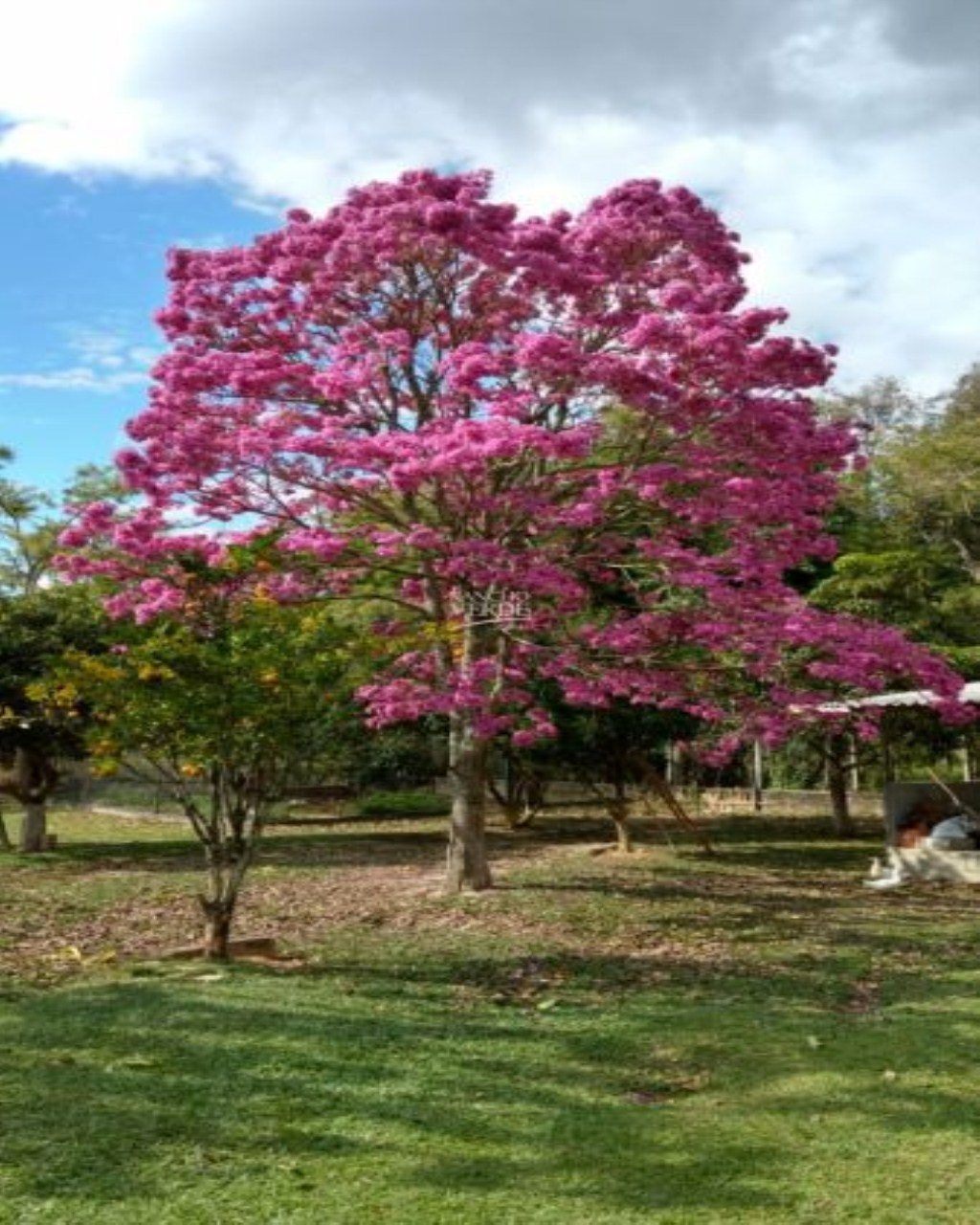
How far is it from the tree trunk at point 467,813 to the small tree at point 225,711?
11.7 feet

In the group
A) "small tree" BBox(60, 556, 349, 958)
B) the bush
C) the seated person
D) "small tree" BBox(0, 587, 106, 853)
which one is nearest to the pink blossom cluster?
"small tree" BBox(60, 556, 349, 958)

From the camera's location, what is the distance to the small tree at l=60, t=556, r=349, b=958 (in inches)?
283

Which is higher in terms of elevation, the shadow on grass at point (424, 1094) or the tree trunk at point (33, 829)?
the tree trunk at point (33, 829)

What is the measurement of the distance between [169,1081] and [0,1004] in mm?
1988

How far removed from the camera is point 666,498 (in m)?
10.2

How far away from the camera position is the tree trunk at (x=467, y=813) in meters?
11.3

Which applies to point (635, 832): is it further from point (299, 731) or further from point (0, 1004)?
point (0, 1004)

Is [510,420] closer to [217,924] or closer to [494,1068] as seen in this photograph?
[217,924]

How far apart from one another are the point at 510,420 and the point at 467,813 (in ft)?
13.7

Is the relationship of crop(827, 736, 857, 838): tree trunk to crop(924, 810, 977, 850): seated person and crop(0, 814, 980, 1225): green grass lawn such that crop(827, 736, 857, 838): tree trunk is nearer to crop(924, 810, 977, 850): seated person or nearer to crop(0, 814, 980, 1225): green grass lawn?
crop(924, 810, 977, 850): seated person

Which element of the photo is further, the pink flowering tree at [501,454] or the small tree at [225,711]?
the pink flowering tree at [501,454]

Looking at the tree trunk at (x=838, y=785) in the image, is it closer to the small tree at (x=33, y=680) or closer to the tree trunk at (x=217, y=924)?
the small tree at (x=33, y=680)

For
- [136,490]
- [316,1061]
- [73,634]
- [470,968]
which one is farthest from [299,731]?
[73,634]

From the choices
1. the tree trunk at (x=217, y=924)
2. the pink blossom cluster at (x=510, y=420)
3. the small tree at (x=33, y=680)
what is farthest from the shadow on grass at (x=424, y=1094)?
the small tree at (x=33, y=680)
